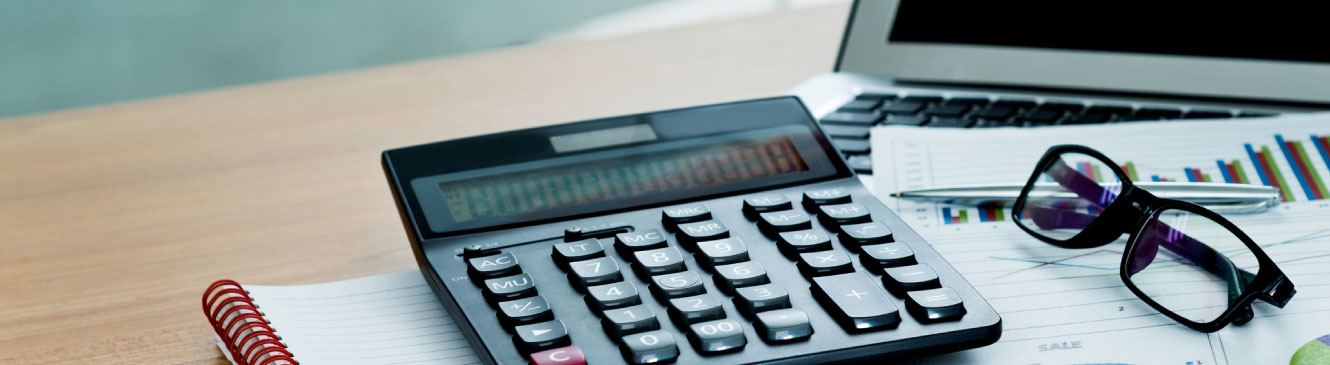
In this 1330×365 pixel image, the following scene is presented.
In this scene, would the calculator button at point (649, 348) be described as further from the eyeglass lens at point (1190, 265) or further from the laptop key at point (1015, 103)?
the laptop key at point (1015, 103)

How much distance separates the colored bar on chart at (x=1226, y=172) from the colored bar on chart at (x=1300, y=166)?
0.03 metres

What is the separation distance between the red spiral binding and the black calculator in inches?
2.4

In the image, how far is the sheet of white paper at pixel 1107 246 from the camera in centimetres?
40

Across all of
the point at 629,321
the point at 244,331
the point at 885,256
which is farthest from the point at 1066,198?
the point at 244,331

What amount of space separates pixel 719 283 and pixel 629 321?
5 cm

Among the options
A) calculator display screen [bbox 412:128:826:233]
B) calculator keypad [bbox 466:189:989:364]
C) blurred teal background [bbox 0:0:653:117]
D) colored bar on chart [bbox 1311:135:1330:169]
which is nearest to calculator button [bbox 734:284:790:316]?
calculator keypad [bbox 466:189:989:364]

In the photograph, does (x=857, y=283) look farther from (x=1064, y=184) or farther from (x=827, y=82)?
(x=827, y=82)

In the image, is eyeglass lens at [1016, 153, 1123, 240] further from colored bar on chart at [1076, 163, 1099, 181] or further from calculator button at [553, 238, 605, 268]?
calculator button at [553, 238, 605, 268]

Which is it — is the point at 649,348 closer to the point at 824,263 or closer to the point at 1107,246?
the point at 824,263

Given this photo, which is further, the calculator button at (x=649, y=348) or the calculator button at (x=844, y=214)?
the calculator button at (x=844, y=214)

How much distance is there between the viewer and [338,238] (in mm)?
585

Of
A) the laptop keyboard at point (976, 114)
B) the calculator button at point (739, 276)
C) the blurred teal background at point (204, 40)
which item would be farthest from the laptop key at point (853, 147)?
the blurred teal background at point (204, 40)

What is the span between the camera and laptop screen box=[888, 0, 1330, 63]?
2.22ft

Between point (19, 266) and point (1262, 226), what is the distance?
0.57 meters
